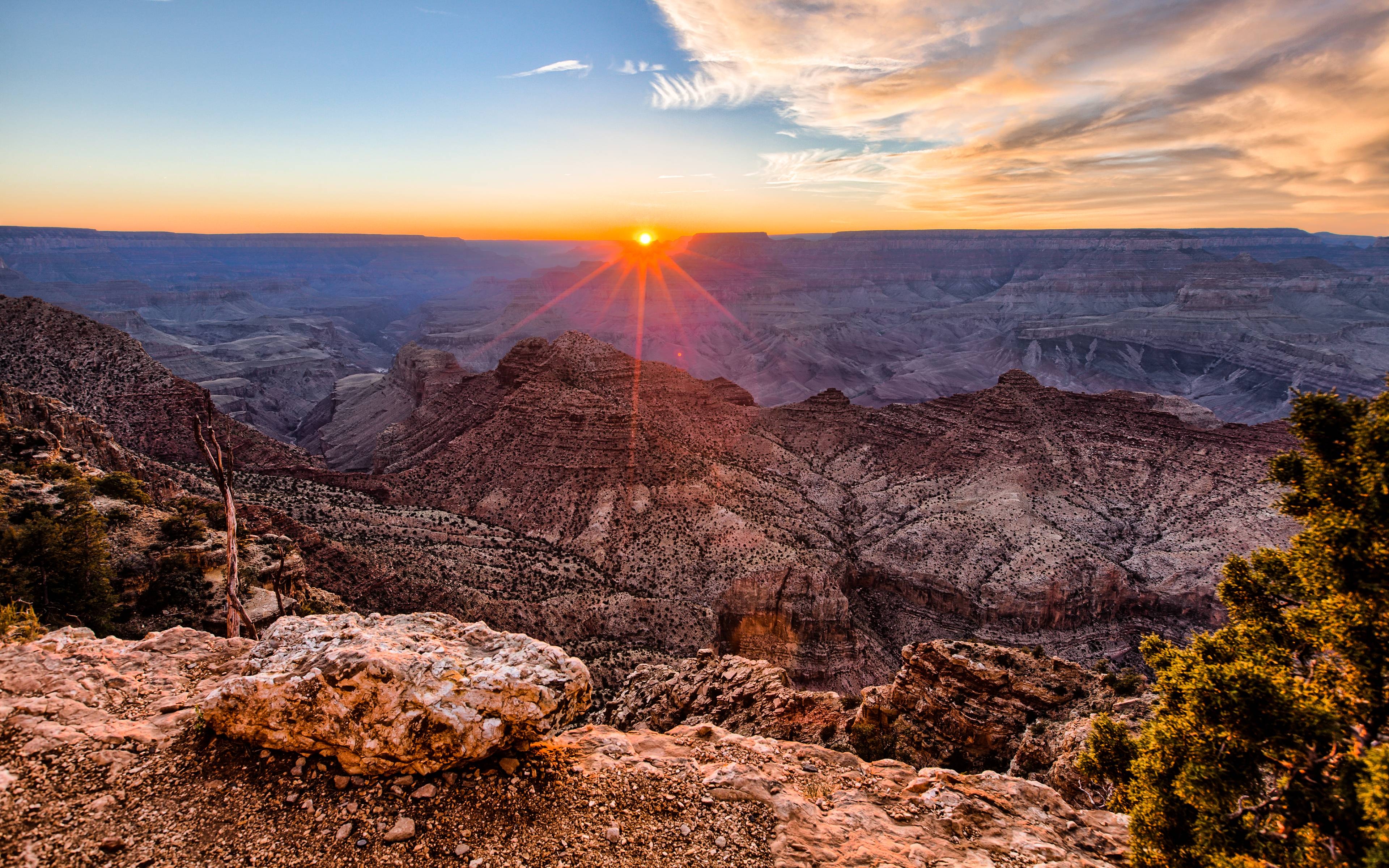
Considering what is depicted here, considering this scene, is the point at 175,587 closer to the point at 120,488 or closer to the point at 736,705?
the point at 120,488

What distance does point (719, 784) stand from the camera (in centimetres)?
1019

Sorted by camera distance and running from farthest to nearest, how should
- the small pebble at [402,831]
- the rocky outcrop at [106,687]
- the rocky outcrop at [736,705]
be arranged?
1. the rocky outcrop at [736,705]
2. the rocky outcrop at [106,687]
3. the small pebble at [402,831]

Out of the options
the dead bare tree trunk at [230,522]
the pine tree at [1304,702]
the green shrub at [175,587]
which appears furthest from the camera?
the green shrub at [175,587]

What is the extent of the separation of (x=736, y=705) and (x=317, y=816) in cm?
1346

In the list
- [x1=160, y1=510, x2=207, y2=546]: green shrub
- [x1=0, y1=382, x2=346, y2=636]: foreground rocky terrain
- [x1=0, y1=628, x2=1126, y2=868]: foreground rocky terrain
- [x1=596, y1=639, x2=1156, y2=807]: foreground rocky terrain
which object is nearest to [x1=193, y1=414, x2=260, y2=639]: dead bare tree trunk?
[x1=0, y1=382, x2=346, y2=636]: foreground rocky terrain

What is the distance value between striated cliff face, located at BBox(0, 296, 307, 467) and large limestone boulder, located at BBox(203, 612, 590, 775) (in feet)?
169

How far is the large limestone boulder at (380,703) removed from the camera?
834cm

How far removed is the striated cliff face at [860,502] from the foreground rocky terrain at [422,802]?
29372 millimetres

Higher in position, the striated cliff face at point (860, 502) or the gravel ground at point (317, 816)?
the gravel ground at point (317, 816)

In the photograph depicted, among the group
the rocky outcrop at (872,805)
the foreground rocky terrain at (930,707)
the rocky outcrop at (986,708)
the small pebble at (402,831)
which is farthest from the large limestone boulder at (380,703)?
the rocky outcrop at (986,708)

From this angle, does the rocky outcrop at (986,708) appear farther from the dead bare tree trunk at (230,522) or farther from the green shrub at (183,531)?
the green shrub at (183,531)

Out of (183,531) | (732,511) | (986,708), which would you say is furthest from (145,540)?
(732,511)

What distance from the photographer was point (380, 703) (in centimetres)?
845

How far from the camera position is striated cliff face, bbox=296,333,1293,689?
43.8 metres
